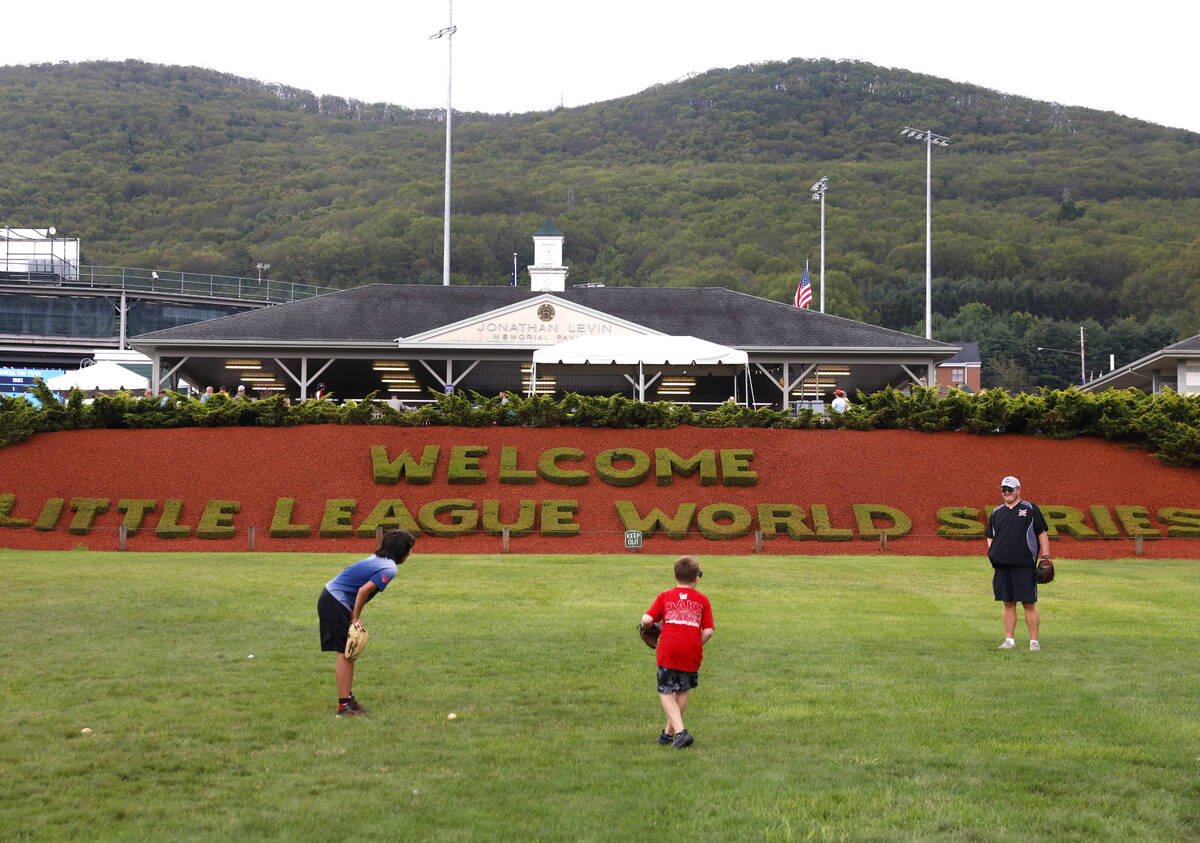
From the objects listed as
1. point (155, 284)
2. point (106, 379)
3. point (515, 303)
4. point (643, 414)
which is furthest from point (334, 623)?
point (155, 284)

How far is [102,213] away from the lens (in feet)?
354

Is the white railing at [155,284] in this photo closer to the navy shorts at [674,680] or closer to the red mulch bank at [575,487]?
the red mulch bank at [575,487]

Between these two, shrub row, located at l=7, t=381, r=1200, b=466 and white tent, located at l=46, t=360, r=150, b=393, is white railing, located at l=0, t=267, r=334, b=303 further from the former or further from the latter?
shrub row, located at l=7, t=381, r=1200, b=466

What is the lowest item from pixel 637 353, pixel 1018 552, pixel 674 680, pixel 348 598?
pixel 674 680

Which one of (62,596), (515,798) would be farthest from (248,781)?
(62,596)

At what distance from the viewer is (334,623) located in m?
9.27

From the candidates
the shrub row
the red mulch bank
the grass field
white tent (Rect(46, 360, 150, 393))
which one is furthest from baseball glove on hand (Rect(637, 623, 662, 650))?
white tent (Rect(46, 360, 150, 393))

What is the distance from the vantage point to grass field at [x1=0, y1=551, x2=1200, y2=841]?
6.87 metres

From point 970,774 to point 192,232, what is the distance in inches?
4255

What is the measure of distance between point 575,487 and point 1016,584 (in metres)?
13.9

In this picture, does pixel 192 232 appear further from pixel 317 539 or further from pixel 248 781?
pixel 248 781

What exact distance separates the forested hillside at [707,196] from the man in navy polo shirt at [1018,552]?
78.3 m

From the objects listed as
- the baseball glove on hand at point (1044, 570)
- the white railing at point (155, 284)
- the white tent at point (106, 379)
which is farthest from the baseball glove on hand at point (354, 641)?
the white railing at point (155, 284)

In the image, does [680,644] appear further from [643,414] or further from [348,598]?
[643,414]
